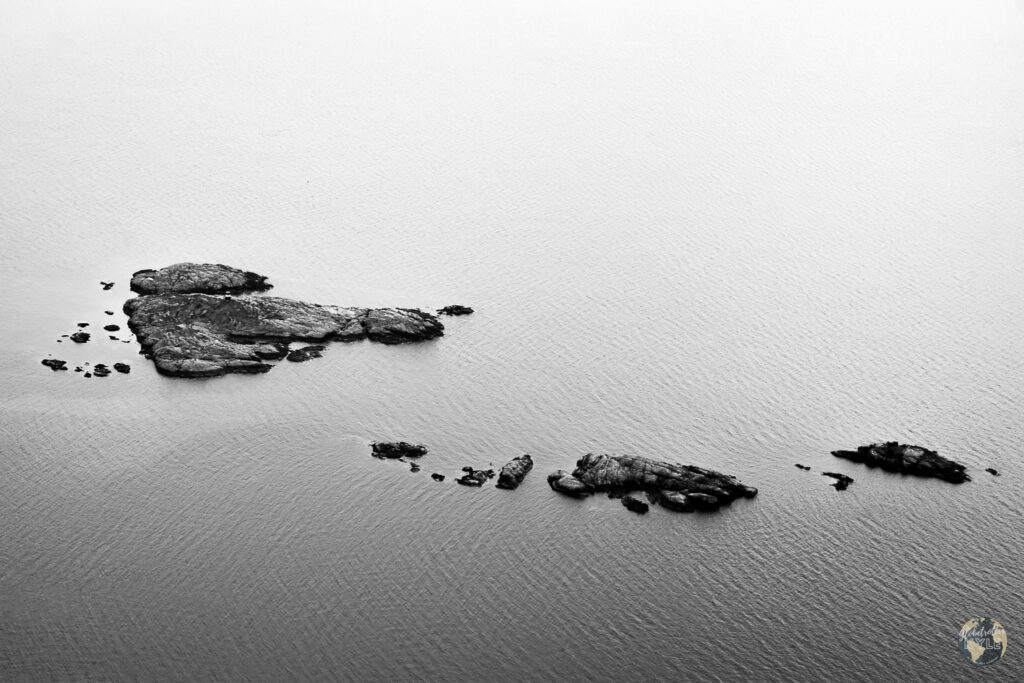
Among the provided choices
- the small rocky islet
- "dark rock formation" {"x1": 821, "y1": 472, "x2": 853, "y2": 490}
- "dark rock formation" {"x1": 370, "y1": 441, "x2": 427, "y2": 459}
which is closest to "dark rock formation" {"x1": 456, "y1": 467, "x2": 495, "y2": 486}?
"dark rock formation" {"x1": 370, "y1": 441, "x2": 427, "y2": 459}

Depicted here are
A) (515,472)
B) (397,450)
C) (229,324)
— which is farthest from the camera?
(229,324)

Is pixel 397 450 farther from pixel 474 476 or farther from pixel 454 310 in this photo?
pixel 454 310

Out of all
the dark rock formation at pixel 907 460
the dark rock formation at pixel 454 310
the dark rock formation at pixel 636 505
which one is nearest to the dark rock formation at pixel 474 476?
the dark rock formation at pixel 636 505

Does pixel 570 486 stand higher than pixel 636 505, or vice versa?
pixel 636 505

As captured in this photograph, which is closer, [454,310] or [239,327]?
[239,327]

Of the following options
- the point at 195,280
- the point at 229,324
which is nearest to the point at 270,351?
the point at 229,324

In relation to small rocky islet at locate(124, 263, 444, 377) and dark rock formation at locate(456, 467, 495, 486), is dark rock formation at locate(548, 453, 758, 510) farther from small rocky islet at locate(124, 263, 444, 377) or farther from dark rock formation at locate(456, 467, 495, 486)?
small rocky islet at locate(124, 263, 444, 377)

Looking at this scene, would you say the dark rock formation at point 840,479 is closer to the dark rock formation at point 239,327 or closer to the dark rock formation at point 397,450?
the dark rock formation at point 397,450
